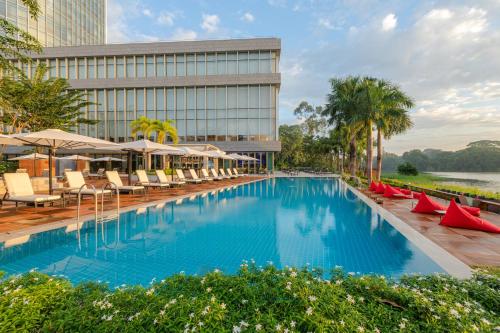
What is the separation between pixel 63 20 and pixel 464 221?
56.3 meters

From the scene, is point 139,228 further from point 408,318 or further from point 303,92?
point 303,92

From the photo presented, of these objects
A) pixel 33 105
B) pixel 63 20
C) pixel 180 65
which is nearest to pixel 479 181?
pixel 180 65

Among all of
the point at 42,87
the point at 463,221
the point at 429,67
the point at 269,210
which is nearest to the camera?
the point at 463,221

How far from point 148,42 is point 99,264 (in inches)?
1452

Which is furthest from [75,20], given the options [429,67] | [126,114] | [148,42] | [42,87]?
[429,67]

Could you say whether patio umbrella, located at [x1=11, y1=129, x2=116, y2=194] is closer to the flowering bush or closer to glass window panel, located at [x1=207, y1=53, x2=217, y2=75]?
the flowering bush

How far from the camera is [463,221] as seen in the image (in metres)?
6.34

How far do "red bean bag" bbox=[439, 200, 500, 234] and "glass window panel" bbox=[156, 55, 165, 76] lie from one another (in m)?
35.4

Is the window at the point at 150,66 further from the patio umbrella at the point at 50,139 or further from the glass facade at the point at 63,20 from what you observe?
the patio umbrella at the point at 50,139

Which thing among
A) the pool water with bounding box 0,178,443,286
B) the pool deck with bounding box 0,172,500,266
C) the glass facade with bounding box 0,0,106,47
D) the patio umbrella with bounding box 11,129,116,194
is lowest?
the pool water with bounding box 0,178,443,286

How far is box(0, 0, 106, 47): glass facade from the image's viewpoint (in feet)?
113

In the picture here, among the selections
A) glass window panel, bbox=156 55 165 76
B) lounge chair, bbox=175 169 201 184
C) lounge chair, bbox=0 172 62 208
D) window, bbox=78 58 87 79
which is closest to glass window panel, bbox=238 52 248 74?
glass window panel, bbox=156 55 165 76

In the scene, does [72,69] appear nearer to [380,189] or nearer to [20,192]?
[20,192]

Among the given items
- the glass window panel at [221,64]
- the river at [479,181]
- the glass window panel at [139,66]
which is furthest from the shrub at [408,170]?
→ the glass window panel at [139,66]
